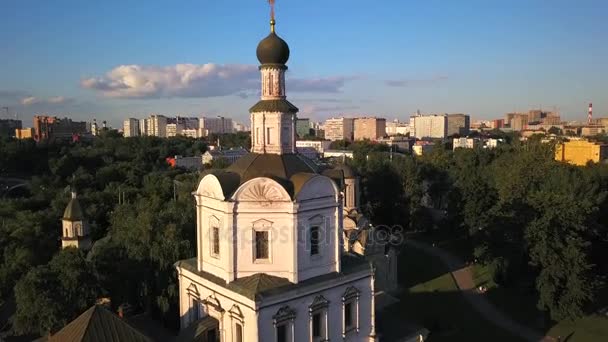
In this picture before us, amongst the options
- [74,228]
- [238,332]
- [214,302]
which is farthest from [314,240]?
[74,228]

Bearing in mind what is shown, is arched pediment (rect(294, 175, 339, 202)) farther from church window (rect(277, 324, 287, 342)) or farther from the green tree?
the green tree

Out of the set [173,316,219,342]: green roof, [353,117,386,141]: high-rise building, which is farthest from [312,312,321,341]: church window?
[353,117,386,141]: high-rise building

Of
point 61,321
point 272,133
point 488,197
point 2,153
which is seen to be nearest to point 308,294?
point 272,133

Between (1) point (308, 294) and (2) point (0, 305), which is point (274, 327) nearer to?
(1) point (308, 294)

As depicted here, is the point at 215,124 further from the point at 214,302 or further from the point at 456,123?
the point at 214,302

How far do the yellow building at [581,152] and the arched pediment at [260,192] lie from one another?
2602 inches

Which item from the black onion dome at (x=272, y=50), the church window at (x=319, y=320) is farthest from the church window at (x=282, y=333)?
the black onion dome at (x=272, y=50)

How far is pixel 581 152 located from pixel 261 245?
7122 cm

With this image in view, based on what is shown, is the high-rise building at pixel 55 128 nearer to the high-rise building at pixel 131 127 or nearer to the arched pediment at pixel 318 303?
the high-rise building at pixel 131 127

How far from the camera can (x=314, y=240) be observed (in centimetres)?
1369

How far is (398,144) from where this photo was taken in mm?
122062

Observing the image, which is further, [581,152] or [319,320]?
[581,152]

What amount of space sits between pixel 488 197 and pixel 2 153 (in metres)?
66.5

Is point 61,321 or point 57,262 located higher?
point 57,262
